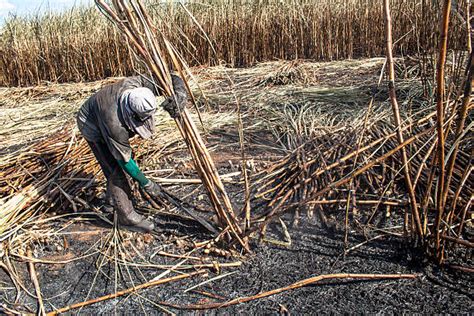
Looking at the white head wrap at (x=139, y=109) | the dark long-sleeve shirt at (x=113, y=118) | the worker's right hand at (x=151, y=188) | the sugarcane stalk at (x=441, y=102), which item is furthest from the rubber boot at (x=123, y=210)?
the sugarcane stalk at (x=441, y=102)

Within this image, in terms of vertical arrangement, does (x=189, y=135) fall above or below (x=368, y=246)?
above

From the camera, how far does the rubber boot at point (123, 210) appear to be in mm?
2678

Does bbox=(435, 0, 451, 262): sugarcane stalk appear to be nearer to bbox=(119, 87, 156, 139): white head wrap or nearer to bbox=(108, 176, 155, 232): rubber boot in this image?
bbox=(119, 87, 156, 139): white head wrap

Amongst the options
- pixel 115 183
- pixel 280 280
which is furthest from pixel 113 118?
pixel 280 280

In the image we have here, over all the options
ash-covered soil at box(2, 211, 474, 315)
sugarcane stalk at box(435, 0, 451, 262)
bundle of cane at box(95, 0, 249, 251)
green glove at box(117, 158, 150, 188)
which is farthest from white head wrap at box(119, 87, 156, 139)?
sugarcane stalk at box(435, 0, 451, 262)

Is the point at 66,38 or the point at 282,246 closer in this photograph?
the point at 282,246

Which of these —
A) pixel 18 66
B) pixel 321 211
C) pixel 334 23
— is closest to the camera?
pixel 321 211

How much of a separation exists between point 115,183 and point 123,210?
190mm

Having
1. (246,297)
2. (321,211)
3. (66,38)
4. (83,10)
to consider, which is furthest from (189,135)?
(83,10)

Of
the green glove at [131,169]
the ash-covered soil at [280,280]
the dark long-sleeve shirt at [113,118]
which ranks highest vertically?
the dark long-sleeve shirt at [113,118]

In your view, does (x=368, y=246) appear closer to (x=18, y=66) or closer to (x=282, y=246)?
(x=282, y=246)

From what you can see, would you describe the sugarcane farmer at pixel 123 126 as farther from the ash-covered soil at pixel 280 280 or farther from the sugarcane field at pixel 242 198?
the ash-covered soil at pixel 280 280

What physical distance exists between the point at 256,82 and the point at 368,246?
4023mm

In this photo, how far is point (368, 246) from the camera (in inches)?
89.5
